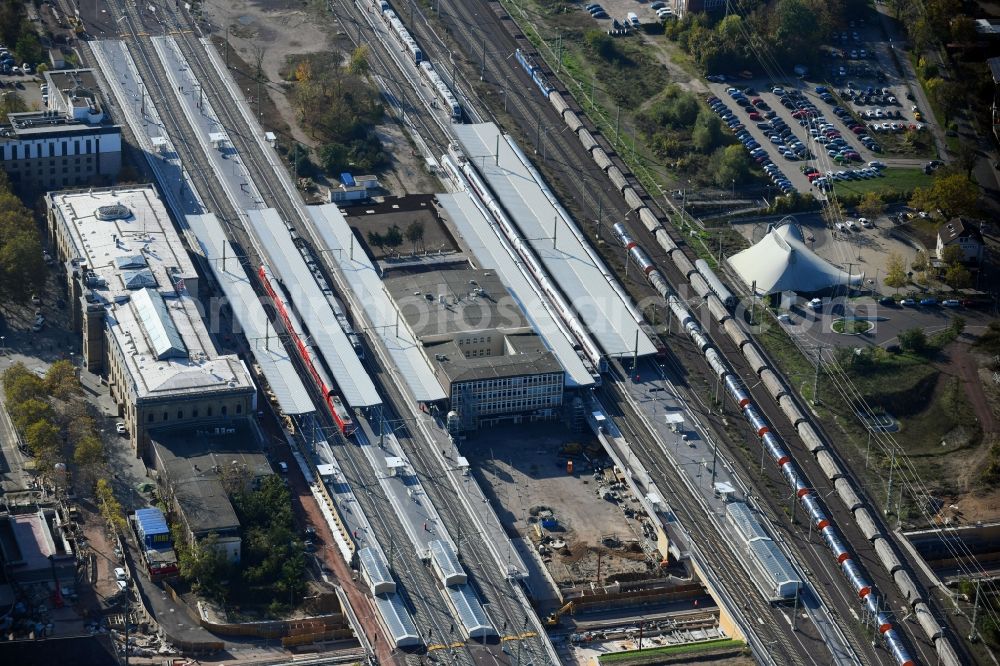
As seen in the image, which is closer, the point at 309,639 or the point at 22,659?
the point at 22,659

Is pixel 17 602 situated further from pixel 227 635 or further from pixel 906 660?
pixel 906 660

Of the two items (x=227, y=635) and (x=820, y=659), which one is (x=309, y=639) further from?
(x=820, y=659)

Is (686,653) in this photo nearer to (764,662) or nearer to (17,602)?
(764,662)

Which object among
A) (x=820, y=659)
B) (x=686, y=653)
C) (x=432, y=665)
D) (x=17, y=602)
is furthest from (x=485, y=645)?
(x=17, y=602)

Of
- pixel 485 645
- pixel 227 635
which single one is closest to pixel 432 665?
pixel 485 645

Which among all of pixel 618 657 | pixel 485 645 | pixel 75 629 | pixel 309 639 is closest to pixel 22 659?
pixel 75 629

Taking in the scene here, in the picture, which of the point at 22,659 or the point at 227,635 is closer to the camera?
the point at 22,659

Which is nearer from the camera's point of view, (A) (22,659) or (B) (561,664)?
(A) (22,659)
